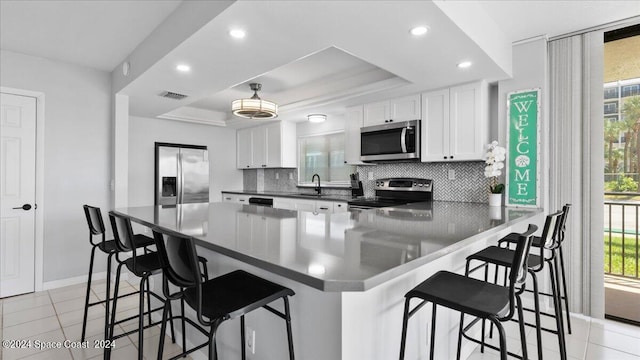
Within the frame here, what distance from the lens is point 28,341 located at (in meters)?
2.36

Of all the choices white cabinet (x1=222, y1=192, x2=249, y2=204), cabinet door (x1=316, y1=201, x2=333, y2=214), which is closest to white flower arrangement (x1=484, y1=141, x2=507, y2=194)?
cabinet door (x1=316, y1=201, x2=333, y2=214)

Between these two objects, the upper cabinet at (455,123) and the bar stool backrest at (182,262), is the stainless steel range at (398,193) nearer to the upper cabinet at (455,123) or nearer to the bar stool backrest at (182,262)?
the upper cabinet at (455,123)

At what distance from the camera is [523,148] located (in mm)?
2971

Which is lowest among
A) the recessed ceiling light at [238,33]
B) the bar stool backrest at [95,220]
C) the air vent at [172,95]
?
the bar stool backrest at [95,220]

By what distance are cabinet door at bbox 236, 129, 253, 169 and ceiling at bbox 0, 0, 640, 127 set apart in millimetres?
2207

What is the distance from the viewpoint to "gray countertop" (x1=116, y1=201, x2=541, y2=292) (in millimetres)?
876

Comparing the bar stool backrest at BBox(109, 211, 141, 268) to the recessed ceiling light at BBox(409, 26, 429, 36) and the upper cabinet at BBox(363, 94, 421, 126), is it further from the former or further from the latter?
the upper cabinet at BBox(363, 94, 421, 126)

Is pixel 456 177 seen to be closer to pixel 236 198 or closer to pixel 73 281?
pixel 236 198

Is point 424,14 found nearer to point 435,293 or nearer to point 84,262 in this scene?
point 435,293

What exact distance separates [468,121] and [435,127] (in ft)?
1.12

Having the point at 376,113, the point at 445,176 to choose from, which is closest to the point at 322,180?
the point at 376,113

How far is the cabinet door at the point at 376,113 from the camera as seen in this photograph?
3.80 metres

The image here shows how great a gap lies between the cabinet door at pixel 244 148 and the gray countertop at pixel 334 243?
13.4 ft

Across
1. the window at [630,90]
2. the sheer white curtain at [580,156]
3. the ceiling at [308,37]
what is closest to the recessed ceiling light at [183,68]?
the ceiling at [308,37]
